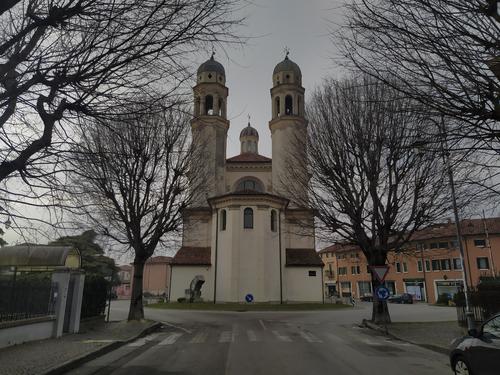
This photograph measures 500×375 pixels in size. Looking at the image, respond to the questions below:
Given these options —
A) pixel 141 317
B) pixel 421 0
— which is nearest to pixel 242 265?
pixel 141 317

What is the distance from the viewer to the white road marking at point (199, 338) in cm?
1349

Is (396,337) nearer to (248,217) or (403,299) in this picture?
(248,217)

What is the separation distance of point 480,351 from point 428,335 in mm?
8962

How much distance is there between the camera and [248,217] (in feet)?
122

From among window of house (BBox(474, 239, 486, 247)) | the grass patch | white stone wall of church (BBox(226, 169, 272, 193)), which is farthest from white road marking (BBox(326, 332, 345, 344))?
window of house (BBox(474, 239, 486, 247))

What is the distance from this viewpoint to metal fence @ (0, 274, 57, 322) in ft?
36.6

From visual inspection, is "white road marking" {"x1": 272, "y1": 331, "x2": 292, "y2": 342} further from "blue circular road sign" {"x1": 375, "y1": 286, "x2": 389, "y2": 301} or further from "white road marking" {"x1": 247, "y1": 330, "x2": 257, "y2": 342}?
"blue circular road sign" {"x1": 375, "y1": 286, "x2": 389, "y2": 301}

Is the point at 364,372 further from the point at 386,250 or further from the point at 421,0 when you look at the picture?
the point at 386,250

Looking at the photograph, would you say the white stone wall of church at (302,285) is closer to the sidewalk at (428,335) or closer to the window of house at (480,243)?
the sidewalk at (428,335)

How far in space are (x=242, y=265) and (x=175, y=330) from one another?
18444 millimetres

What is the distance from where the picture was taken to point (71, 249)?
15.3m

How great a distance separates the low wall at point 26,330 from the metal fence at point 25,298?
0.62ft

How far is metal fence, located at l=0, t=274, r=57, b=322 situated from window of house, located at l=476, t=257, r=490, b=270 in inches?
2169

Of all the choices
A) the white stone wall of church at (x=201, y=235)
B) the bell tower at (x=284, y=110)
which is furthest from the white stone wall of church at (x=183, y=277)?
the bell tower at (x=284, y=110)
